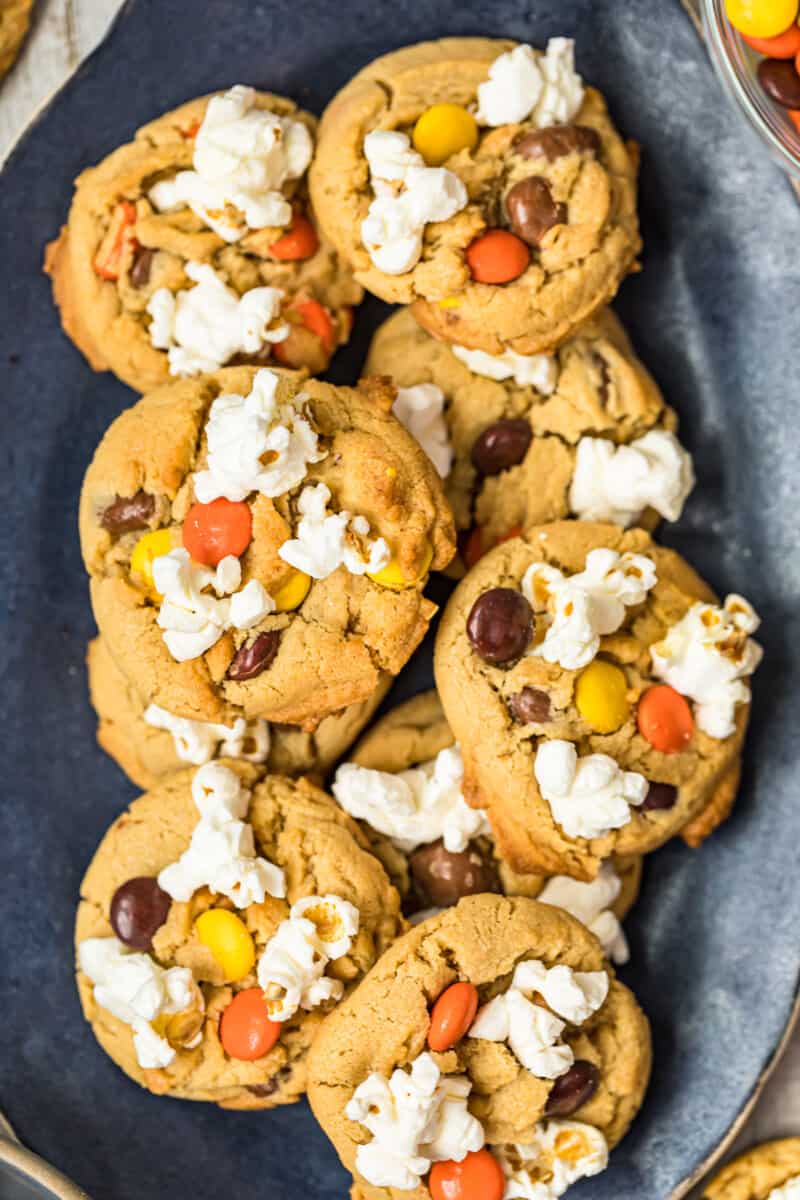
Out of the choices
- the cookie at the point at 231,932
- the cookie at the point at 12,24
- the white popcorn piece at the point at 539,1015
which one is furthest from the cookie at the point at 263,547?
the cookie at the point at 12,24

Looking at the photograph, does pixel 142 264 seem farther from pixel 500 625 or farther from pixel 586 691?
pixel 586 691

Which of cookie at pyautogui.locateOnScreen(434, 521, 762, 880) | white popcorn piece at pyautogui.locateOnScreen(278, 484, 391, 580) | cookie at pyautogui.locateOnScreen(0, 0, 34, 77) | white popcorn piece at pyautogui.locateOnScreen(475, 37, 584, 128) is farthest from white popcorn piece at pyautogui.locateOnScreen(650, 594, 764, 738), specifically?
cookie at pyautogui.locateOnScreen(0, 0, 34, 77)

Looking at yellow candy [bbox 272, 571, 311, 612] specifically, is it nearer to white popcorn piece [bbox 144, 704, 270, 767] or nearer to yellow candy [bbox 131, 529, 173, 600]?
yellow candy [bbox 131, 529, 173, 600]

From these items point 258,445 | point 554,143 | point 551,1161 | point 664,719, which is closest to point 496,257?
point 554,143

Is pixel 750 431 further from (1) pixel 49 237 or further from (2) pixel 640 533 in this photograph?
(1) pixel 49 237

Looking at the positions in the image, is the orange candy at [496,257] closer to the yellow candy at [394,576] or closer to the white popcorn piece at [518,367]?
the white popcorn piece at [518,367]
